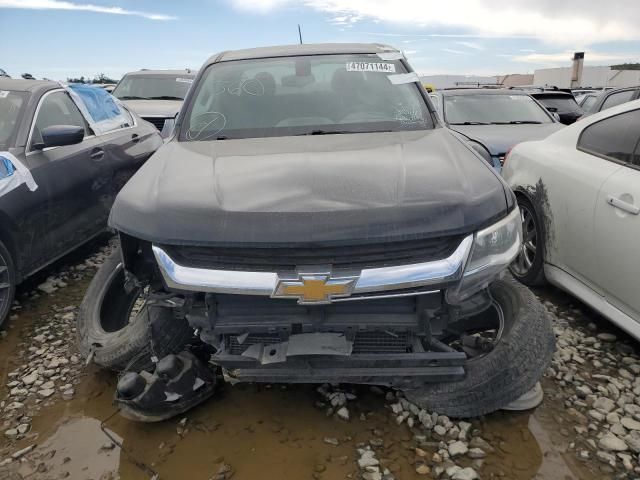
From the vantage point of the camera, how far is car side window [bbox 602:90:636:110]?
6641 mm

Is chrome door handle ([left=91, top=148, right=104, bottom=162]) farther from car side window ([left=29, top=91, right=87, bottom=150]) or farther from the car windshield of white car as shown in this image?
the car windshield of white car

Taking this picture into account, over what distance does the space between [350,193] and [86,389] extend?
6.57 feet

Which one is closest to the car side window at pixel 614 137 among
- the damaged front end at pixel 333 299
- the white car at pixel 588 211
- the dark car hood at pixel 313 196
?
the white car at pixel 588 211

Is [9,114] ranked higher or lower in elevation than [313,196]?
higher

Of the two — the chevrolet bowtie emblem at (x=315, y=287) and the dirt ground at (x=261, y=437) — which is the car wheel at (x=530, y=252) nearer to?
the dirt ground at (x=261, y=437)

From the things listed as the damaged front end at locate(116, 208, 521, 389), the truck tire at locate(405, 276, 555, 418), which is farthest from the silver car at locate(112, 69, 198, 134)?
the truck tire at locate(405, 276, 555, 418)

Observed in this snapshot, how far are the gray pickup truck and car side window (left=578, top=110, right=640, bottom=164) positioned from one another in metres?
1.19

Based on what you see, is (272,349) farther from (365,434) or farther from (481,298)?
(481,298)

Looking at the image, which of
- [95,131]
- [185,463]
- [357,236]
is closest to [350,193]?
[357,236]

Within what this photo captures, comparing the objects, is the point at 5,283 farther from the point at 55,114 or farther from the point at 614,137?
the point at 614,137

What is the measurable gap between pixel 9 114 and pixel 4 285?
1.48 metres

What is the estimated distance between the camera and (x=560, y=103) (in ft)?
33.8

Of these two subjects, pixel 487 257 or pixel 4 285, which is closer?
pixel 487 257

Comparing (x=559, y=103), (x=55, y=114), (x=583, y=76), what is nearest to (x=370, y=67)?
(x=55, y=114)
